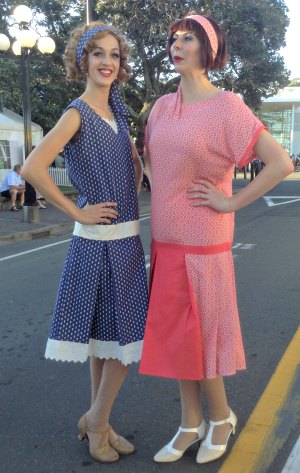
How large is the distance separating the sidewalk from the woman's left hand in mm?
8562

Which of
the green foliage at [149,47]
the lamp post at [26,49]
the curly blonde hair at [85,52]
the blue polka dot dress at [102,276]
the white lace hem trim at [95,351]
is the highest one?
the green foliage at [149,47]

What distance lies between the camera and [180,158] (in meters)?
2.21

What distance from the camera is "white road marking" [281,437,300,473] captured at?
238 cm

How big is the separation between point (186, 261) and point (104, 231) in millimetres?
383

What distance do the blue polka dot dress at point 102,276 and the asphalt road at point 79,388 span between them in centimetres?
58

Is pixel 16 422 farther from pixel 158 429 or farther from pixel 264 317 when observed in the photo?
pixel 264 317

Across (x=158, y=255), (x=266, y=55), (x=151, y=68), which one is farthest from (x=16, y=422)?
(x=266, y=55)

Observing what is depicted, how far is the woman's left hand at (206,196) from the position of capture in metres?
2.24

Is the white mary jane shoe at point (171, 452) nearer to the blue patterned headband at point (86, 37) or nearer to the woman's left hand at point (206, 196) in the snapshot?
the woman's left hand at point (206, 196)

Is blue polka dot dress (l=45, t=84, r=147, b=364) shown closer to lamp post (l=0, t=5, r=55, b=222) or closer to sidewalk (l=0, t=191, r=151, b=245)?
sidewalk (l=0, t=191, r=151, b=245)

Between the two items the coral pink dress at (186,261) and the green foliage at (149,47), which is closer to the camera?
the coral pink dress at (186,261)

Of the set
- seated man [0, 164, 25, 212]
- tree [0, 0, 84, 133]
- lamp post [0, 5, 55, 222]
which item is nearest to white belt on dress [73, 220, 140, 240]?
lamp post [0, 5, 55, 222]

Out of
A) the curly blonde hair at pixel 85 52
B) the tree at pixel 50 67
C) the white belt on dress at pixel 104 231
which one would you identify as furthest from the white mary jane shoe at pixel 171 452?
the tree at pixel 50 67

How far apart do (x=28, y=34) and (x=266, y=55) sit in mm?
13258
